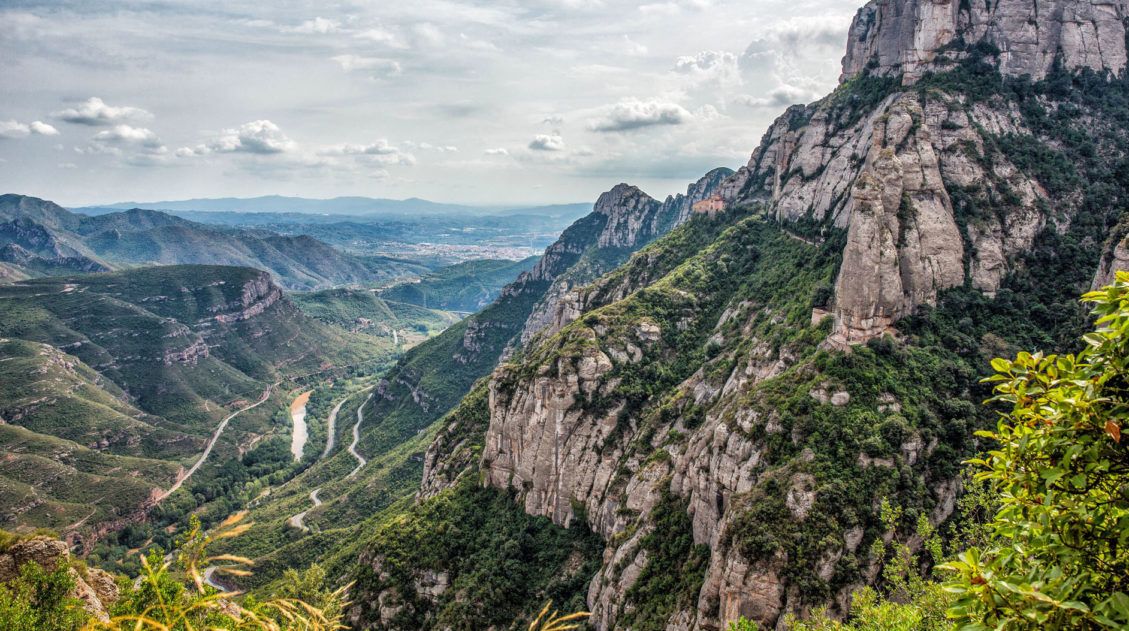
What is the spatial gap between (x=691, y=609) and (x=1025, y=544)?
5043 centimetres

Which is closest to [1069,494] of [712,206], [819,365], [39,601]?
[39,601]

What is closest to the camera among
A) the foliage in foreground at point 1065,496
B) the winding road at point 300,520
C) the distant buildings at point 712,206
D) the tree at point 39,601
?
the foliage in foreground at point 1065,496

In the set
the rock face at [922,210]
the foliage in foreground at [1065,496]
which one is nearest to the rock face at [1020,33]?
the rock face at [922,210]

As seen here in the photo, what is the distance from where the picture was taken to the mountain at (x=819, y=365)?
182 ft

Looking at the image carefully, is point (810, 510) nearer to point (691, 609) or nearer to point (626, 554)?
point (691, 609)

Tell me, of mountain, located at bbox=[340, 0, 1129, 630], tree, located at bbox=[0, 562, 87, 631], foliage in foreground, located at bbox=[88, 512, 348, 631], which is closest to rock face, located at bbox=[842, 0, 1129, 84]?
mountain, located at bbox=[340, 0, 1129, 630]

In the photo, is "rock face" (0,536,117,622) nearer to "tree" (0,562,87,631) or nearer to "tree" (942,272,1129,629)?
"tree" (0,562,87,631)

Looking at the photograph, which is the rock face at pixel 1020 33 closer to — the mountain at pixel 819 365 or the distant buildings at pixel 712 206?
the mountain at pixel 819 365

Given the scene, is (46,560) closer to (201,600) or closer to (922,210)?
(201,600)

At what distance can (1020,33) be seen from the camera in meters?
96.4

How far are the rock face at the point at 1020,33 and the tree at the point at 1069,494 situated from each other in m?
113

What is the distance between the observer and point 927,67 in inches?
4008

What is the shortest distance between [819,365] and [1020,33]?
76799mm

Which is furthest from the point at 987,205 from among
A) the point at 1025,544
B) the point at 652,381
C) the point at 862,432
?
the point at 1025,544
